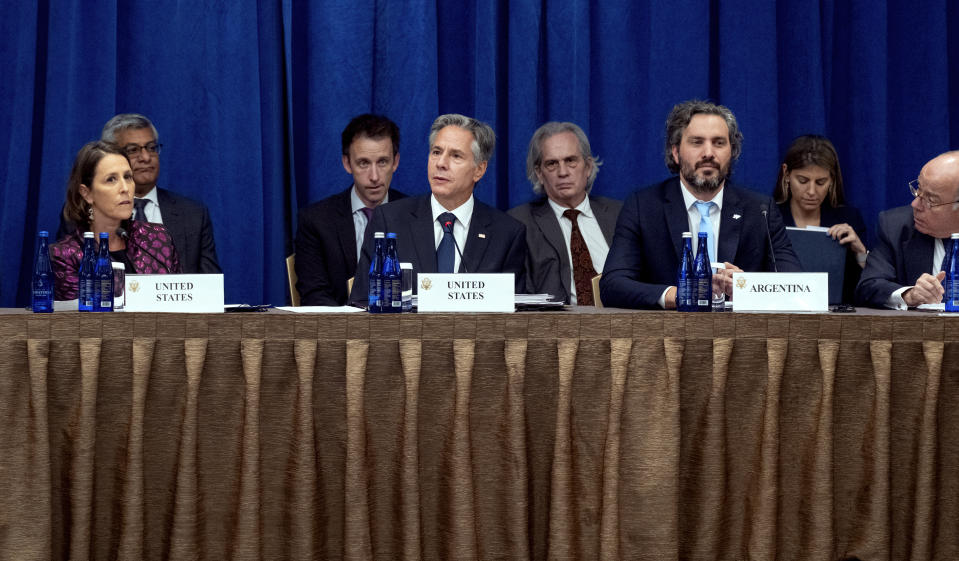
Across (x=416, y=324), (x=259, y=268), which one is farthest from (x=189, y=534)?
(x=259, y=268)

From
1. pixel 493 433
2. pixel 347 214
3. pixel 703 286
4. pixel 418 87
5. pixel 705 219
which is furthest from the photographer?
pixel 418 87

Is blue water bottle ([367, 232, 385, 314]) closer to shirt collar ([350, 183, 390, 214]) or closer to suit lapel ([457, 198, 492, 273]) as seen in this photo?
suit lapel ([457, 198, 492, 273])

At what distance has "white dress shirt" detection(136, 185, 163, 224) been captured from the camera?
3945 millimetres

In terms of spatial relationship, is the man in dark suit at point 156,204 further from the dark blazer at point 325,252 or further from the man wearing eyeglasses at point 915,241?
the man wearing eyeglasses at point 915,241

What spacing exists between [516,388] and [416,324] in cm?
29

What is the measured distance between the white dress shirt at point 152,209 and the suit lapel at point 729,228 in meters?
2.21

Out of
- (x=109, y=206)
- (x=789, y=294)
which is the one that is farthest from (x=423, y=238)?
(x=789, y=294)

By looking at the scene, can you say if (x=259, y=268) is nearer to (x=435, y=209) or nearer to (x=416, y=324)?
(x=435, y=209)

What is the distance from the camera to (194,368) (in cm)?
237

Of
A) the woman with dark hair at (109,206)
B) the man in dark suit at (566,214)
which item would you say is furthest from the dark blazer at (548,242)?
the woman with dark hair at (109,206)

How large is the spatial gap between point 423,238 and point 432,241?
3cm

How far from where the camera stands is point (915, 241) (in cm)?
333

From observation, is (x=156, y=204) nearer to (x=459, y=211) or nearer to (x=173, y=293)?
(x=459, y=211)

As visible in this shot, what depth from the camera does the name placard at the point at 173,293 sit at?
8.09 ft
